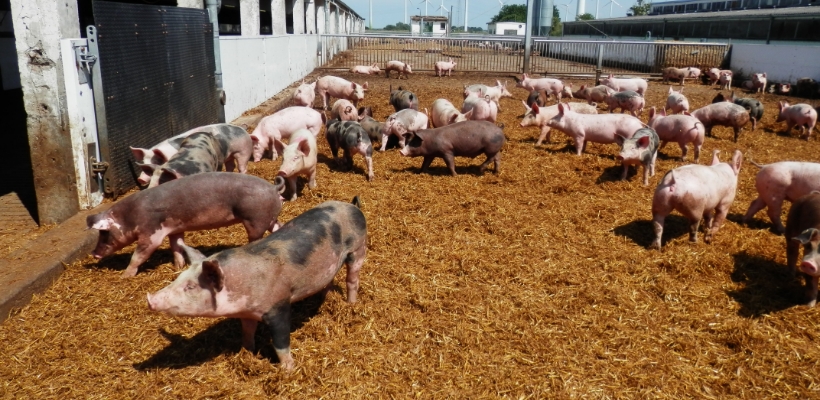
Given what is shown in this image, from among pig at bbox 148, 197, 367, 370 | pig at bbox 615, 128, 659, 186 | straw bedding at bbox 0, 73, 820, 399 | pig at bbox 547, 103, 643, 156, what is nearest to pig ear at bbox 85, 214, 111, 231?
straw bedding at bbox 0, 73, 820, 399

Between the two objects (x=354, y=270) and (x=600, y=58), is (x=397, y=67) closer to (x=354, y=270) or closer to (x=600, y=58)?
(x=600, y=58)

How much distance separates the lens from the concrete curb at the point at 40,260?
454 centimetres

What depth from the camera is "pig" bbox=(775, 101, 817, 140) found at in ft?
39.7

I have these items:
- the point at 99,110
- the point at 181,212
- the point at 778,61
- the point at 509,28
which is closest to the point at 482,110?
the point at 99,110

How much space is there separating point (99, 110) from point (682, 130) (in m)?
8.61

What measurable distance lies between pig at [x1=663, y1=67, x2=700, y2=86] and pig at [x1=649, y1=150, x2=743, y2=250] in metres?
19.9

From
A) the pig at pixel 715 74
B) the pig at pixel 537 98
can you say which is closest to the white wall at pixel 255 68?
the pig at pixel 537 98

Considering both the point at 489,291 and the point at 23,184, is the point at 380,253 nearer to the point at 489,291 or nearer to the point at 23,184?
the point at 489,291

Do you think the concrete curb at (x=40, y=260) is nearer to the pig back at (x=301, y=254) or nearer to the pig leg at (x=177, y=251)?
the pig leg at (x=177, y=251)

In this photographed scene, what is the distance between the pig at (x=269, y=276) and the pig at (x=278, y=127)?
16.8 ft

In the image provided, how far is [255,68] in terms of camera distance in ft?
46.4

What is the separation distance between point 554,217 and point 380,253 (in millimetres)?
2369

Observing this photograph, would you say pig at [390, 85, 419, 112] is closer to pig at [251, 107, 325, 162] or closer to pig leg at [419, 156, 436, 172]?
pig at [251, 107, 325, 162]

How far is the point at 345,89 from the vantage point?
1566 cm
